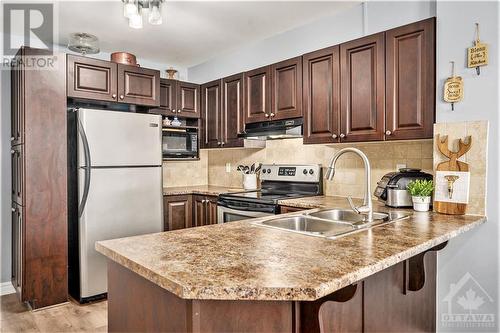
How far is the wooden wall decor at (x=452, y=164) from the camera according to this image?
6.74 feet

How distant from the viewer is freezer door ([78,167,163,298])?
3.00 m

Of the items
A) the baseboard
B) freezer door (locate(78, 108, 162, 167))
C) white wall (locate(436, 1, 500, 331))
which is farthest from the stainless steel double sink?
the baseboard

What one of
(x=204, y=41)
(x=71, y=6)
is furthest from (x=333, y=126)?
(x=71, y=6)

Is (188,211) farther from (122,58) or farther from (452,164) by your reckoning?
(452,164)

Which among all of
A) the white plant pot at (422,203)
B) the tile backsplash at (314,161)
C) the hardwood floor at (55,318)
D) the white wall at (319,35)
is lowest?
the hardwood floor at (55,318)

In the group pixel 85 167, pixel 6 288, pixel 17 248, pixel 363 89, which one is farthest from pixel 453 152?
pixel 6 288

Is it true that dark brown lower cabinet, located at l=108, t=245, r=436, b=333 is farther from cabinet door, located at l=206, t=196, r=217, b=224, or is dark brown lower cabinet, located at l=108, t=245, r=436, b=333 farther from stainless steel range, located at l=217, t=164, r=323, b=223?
cabinet door, located at l=206, t=196, r=217, b=224

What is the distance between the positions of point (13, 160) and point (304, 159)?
2718mm

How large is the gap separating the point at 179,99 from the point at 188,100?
118 millimetres

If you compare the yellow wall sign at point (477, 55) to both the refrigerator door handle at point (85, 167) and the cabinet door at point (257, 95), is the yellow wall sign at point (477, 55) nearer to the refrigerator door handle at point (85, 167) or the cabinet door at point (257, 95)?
the cabinet door at point (257, 95)

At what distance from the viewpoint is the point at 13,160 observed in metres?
3.26

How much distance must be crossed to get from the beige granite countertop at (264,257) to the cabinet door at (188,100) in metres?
A: 2.52

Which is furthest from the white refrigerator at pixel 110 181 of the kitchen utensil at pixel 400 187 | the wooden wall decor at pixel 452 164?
the wooden wall decor at pixel 452 164

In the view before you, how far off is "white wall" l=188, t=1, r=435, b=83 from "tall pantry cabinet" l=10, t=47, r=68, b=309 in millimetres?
1813
